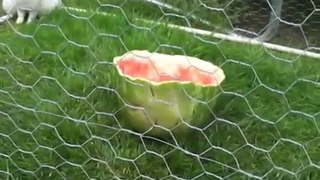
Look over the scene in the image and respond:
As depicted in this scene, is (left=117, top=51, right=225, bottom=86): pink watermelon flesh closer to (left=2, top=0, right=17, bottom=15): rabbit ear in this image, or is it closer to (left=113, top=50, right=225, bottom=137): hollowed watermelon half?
(left=113, top=50, right=225, bottom=137): hollowed watermelon half

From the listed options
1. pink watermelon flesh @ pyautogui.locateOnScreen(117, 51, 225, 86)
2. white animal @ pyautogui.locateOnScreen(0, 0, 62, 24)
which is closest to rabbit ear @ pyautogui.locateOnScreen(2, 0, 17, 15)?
white animal @ pyautogui.locateOnScreen(0, 0, 62, 24)

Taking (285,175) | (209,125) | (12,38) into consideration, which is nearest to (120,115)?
(209,125)

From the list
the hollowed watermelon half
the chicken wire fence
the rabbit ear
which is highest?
the hollowed watermelon half

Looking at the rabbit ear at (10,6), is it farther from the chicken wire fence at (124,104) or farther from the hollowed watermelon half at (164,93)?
the hollowed watermelon half at (164,93)

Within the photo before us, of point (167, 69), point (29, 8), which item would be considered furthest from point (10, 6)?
point (167, 69)

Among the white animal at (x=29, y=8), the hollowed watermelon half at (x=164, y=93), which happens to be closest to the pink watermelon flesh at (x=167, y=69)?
the hollowed watermelon half at (x=164, y=93)

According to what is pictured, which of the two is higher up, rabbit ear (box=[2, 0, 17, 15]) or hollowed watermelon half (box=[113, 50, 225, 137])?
hollowed watermelon half (box=[113, 50, 225, 137])

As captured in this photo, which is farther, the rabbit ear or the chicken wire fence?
the rabbit ear
